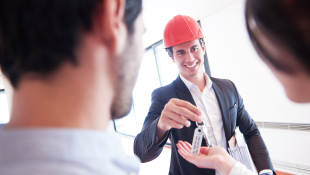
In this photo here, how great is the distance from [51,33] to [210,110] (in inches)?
47.1

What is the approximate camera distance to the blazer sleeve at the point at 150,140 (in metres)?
1.00

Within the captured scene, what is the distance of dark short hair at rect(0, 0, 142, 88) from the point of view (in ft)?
1.01

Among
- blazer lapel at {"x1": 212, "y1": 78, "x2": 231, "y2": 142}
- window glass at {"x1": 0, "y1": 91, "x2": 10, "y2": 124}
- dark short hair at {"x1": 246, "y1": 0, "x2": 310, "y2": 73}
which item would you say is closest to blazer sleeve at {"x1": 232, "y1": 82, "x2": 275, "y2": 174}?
blazer lapel at {"x1": 212, "y1": 78, "x2": 231, "y2": 142}

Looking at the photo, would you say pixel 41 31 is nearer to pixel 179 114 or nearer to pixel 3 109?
pixel 179 114

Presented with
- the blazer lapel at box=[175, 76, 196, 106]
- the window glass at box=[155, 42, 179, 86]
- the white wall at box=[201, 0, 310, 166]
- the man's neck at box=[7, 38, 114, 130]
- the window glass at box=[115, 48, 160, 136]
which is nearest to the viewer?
the man's neck at box=[7, 38, 114, 130]

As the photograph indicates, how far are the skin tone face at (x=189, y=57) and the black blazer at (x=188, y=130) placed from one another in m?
0.11

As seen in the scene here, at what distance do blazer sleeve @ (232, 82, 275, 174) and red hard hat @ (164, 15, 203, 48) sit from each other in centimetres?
66

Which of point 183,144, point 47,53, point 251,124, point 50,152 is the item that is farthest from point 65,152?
point 251,124

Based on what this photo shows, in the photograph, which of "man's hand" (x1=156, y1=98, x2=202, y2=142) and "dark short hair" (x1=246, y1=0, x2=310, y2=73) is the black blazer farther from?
"dark short hair" (x1=246, y1=0, x2=310, y2=73)

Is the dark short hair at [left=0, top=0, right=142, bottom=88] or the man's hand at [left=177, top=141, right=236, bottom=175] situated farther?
the man's hand at [left=177, top=141, right=236, bottom=175]

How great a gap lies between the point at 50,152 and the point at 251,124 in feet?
4.70

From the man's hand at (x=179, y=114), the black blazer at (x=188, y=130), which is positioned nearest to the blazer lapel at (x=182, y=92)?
the black blazer at (x=188, y=130)

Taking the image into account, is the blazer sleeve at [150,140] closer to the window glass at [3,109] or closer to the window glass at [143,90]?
the window glass at [143,90]

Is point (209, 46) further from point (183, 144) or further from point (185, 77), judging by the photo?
point (183, 144)
